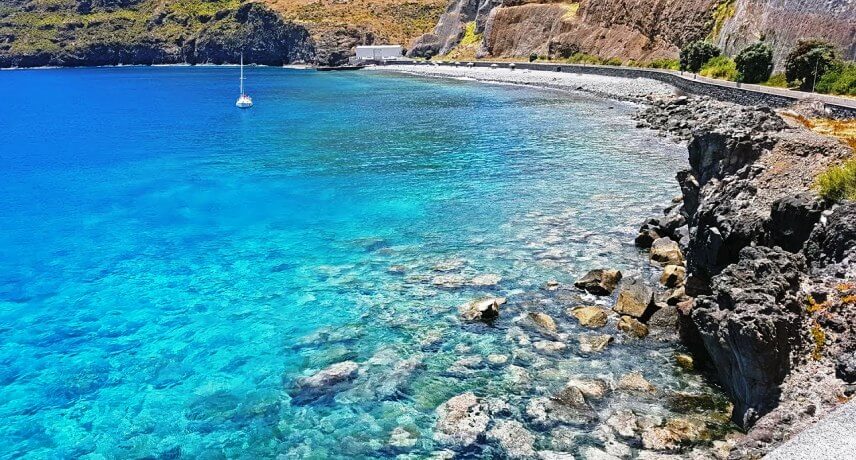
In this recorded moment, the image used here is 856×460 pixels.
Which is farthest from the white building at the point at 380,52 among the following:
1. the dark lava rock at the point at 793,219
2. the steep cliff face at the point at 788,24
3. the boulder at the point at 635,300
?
the dark lava rock at the point at 793,219

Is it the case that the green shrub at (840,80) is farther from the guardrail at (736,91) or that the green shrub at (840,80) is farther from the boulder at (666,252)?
the boulder at (666,252)

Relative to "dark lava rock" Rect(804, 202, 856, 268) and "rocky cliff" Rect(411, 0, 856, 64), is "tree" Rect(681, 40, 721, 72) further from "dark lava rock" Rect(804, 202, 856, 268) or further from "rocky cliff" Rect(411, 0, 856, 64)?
"dark lava rock" Rect(804, 202, 856, 268)

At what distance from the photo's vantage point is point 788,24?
169 ft

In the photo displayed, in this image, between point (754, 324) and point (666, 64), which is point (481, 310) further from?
point (666, 64)

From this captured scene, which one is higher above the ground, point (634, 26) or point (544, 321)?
point (634, 26)

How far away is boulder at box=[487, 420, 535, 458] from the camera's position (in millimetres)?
10948

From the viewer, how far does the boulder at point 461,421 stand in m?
11.5

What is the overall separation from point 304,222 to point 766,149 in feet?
63.7

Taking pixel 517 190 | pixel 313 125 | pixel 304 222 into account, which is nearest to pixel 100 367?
pixel 304 222

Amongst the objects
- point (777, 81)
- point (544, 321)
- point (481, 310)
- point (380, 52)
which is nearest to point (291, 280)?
point (481, 310)

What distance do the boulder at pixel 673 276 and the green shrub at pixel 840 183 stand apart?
5.26m

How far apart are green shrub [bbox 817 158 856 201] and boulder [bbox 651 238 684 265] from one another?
6498 millimetres

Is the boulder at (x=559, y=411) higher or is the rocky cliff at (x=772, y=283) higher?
the rocky cliff at (x=772, y=283)

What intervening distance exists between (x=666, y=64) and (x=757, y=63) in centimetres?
3688
